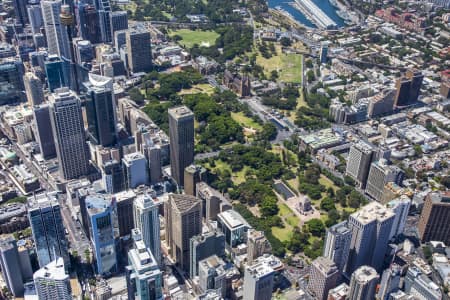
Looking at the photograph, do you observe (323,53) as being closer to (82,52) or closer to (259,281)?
(82,52)

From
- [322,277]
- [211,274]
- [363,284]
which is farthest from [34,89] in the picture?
[363,284]

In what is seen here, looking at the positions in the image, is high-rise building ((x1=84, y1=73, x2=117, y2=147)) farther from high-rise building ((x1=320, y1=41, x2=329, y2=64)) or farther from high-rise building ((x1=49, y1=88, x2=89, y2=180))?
high-rise building ((x1=320, y1=41, x2=329, y2=64))

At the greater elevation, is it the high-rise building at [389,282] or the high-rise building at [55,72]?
the high-rise building at [55,72]

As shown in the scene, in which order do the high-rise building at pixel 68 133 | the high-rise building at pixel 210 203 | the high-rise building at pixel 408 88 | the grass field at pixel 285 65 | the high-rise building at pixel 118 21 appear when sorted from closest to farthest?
the high-rise building at pixel 210 203
the high-rise building at pixel 68 133
the high-rise building at pixel 408 88
the grass field at pixel 285 65
the high-rise building at pixel 118 21

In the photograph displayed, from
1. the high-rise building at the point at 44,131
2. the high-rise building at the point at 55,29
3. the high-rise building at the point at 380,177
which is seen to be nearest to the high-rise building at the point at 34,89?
the high-rise building at the point at 44,131

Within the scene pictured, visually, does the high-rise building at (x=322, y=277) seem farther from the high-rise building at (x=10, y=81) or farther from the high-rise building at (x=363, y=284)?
the high-rise building at (x=10, y=81)

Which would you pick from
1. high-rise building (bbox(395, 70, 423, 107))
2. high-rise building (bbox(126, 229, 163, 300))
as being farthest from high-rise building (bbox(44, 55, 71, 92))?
high-rise building (bbox(395, 70, 423, 107))

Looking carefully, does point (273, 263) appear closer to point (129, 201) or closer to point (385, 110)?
point (129, 201)
